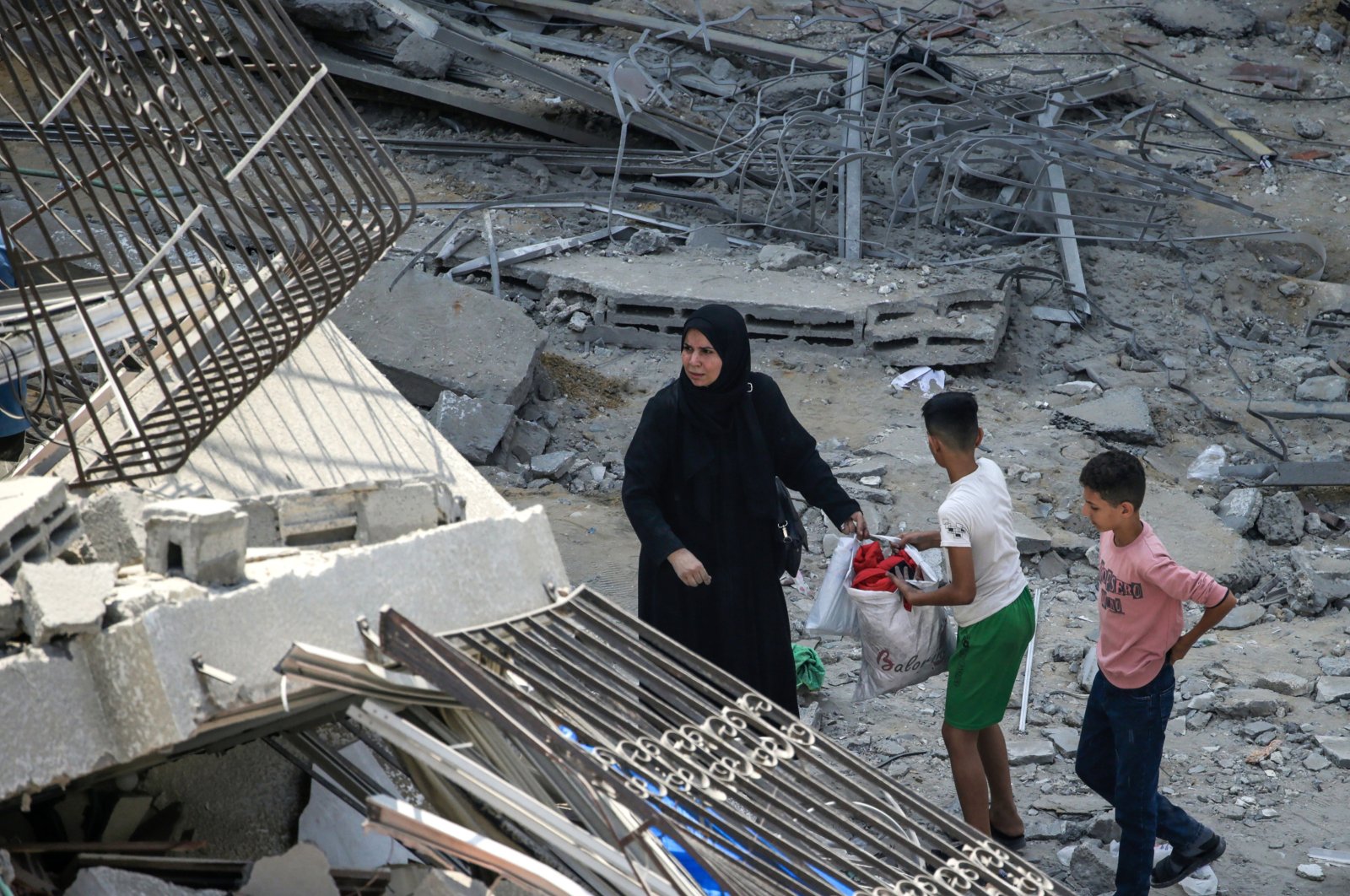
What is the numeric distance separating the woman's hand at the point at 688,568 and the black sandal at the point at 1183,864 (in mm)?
1527

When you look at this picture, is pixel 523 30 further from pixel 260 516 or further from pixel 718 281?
pixel 260 516

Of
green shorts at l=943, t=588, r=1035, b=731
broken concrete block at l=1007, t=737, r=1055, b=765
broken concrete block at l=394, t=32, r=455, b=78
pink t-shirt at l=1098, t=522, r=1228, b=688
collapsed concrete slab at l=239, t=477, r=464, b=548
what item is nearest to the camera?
collapsed concrete slab at l=239, t=477, r=464, b=548

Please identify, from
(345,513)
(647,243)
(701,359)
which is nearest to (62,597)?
(345,513)

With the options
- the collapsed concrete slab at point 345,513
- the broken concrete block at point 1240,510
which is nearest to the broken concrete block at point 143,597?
the collapsed concrete slab at point 345,513

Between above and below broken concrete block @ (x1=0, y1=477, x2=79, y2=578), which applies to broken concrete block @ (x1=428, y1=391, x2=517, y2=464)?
below

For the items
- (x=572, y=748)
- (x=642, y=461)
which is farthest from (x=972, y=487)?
(x=572, y=748)

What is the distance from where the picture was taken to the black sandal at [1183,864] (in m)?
3.71

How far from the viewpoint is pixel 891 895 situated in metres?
2.40

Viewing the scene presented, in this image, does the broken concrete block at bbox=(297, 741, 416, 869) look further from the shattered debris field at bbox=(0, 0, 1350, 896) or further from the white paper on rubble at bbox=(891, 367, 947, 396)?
the white paper on rubble at bbox=(891, 367, 947, 396)

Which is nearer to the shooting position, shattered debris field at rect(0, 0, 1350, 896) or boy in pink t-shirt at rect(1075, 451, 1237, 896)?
shattered debris field at rect(0, 0, 1350, 896)

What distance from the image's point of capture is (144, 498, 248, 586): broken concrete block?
2.43 metres

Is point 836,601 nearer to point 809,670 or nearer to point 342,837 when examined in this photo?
point 809,670

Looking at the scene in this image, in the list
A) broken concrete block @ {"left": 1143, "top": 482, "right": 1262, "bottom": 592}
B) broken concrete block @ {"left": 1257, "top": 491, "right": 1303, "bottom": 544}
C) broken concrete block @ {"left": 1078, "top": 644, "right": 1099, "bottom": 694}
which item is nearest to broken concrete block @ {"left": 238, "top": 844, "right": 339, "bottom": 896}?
broken concrete block @ {"left": 1078, "top": 644, "right": 1099, "bottom": 694}

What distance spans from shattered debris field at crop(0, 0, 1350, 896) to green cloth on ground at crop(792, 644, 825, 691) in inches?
4.3
